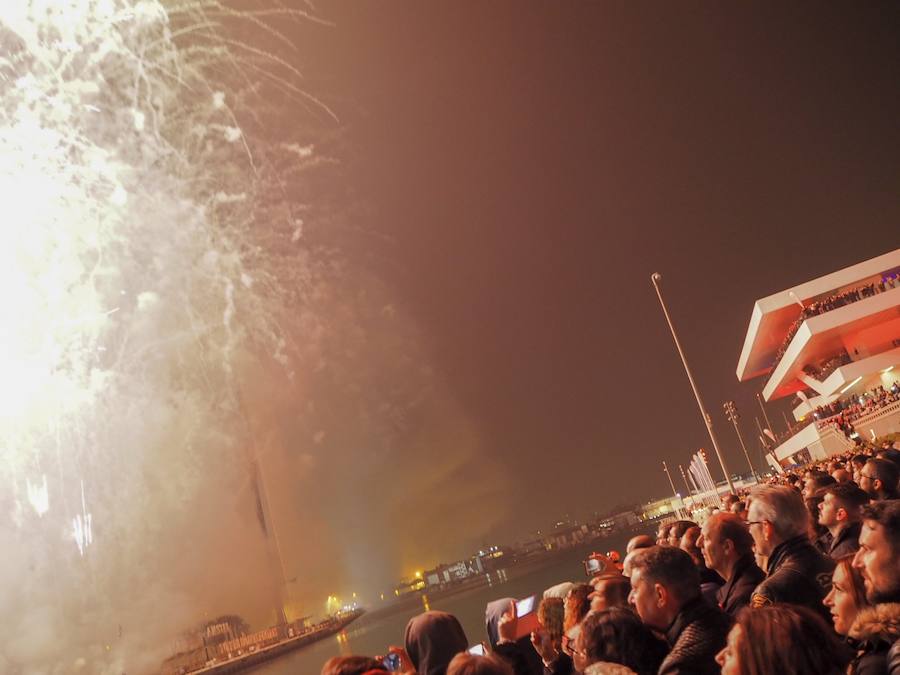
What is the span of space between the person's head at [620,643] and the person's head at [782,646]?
1.14 meters

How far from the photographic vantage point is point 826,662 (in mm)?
2648

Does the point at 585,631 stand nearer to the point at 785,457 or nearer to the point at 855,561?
the point at 855,561

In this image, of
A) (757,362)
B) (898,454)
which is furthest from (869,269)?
(898,454)

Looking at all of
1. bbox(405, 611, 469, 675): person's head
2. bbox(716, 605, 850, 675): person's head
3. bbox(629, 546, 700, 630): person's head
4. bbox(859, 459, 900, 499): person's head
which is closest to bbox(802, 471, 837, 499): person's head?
bbox(859, 459, 900, 499): person's head

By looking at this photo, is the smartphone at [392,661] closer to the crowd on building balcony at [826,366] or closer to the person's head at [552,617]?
the person's head at [552,617]

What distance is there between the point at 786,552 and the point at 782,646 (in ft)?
7.64

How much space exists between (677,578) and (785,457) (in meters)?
68.9

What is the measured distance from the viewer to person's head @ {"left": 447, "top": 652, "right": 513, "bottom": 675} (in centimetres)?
319

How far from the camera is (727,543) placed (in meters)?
5.00

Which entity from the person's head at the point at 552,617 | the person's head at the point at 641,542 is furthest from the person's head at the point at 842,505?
the person's head at the point at 552,617

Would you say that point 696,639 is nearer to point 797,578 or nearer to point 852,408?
point 797,578

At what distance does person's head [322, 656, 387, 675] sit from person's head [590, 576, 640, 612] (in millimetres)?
1791

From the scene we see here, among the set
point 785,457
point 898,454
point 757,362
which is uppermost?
point 757,362

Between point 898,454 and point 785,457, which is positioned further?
point 785,457
